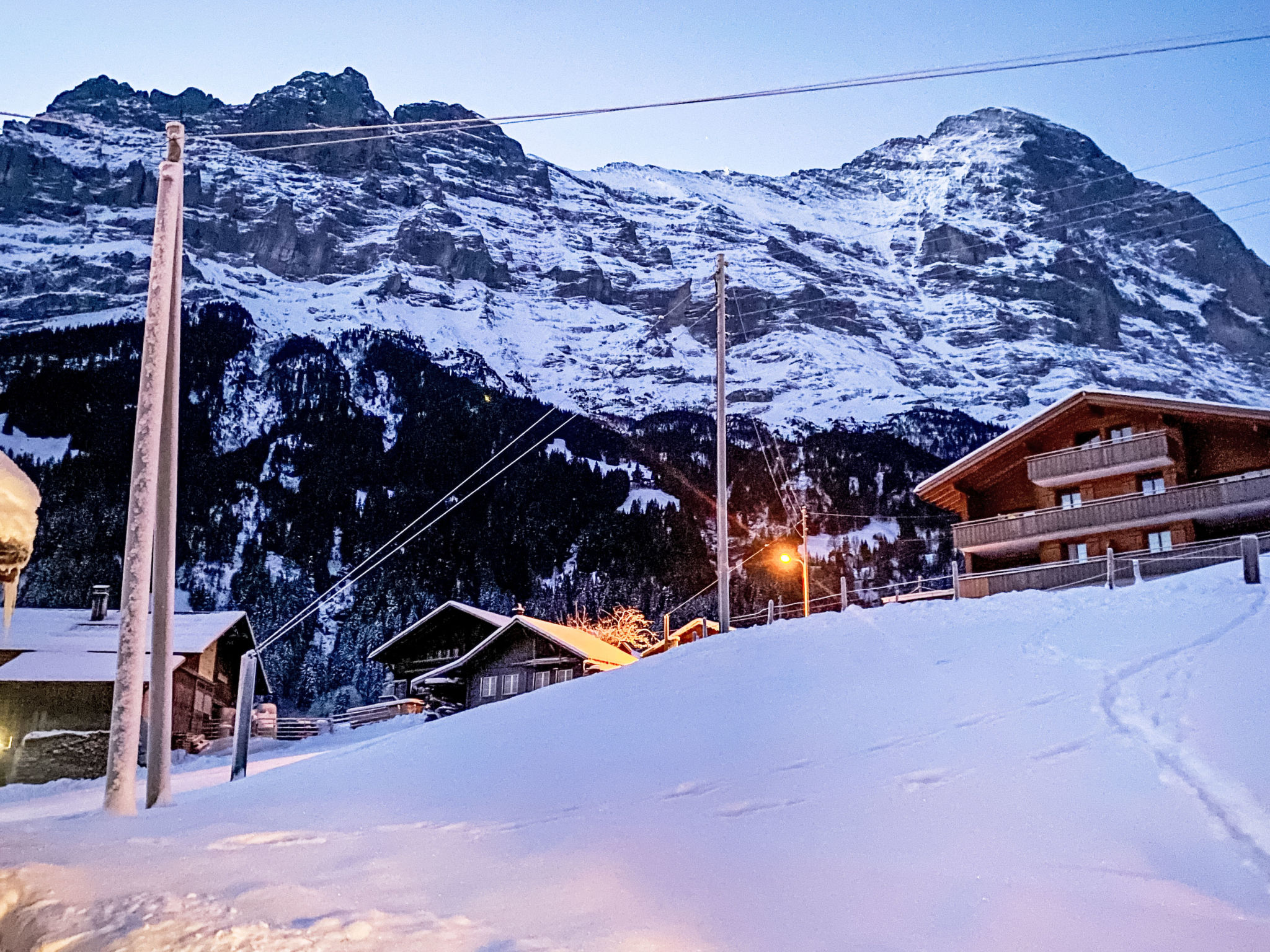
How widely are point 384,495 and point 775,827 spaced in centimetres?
10811

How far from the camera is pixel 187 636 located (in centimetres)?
4272

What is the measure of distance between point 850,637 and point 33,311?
7956 inches

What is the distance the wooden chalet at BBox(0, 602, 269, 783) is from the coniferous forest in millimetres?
44830

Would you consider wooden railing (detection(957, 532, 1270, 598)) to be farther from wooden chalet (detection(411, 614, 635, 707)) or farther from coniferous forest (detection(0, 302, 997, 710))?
coniferous forest (detection(0, 302, 997, 710))

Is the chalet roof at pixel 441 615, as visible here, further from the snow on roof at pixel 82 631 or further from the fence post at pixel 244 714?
the fence post at pixel 244 714

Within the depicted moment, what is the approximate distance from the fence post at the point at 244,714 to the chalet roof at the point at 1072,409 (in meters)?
26.7

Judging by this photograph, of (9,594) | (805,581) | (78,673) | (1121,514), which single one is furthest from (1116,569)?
(78,673)

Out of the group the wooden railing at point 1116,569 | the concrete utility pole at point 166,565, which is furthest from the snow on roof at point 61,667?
the wooden railing at point 1116,569

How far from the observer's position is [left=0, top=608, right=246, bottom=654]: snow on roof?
40.3 meters

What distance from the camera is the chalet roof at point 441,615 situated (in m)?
48.7

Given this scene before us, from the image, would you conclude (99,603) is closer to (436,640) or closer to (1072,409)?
(436,640)

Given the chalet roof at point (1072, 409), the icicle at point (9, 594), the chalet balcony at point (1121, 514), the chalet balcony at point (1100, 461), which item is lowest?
the icicle at point (9, 594)

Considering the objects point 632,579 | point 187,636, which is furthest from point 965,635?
point 632,579

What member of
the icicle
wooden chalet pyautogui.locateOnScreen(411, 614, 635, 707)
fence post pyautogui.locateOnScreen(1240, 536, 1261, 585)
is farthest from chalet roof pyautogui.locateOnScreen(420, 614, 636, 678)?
the icicle
